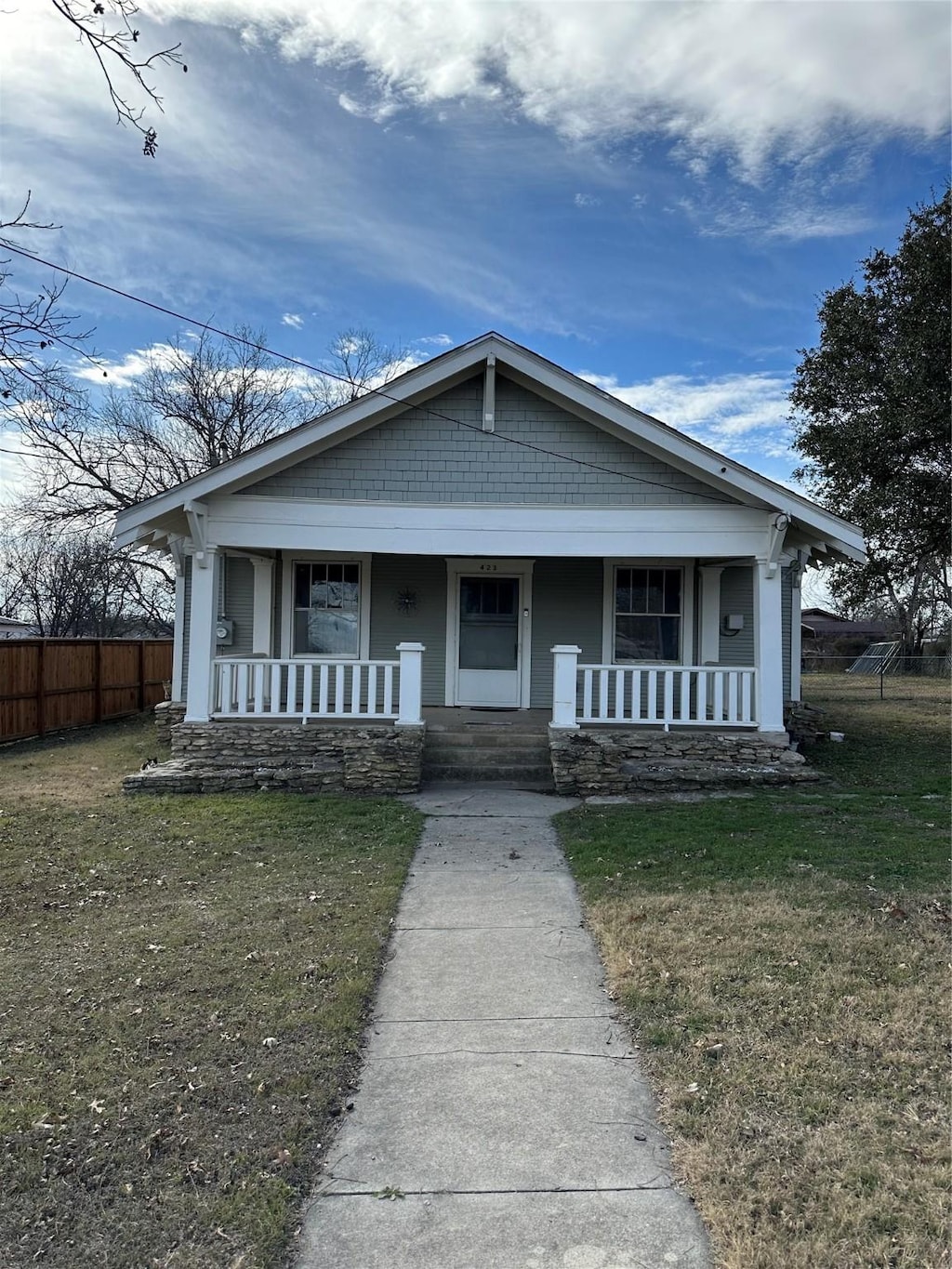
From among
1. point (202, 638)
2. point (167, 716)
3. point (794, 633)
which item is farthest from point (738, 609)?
point (167, 716)

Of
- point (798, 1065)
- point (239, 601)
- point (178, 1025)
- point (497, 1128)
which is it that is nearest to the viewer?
point (497, 1128)

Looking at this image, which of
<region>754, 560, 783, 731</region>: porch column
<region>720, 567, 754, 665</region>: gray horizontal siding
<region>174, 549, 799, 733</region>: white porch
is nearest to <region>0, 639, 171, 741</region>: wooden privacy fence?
Result: <region>174, 549, 799, 733</region>: white porch

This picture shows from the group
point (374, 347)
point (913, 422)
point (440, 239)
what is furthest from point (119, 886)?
point (374, 347)

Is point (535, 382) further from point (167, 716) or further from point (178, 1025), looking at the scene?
point (178, 1025)

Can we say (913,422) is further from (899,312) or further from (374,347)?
(374,347)

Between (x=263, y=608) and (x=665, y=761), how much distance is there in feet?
19.5

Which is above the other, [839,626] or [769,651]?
[839,626]

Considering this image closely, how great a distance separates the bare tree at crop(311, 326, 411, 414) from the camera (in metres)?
30.1

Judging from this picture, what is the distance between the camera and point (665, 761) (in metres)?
9.33

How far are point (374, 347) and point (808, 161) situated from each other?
68.9ft

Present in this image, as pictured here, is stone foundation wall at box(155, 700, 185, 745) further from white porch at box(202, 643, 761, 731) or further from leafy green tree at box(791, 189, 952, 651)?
leafy green tree at box(791, 189, 952, 651)

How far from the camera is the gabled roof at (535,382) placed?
934 centimetres

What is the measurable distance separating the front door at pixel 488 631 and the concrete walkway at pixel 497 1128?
652 centimetres

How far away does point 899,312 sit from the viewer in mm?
20484
